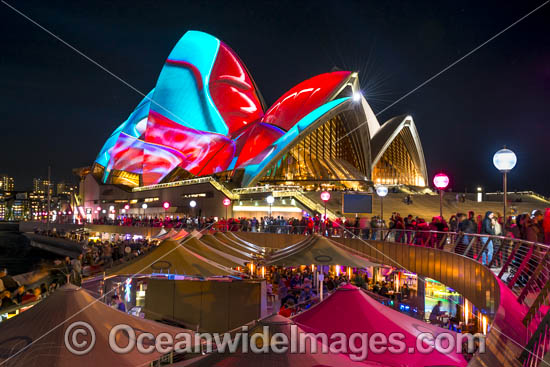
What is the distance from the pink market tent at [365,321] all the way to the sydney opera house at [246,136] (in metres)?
32.0

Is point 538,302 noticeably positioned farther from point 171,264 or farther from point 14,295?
point 14,295

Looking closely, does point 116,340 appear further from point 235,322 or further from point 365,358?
point 235,322

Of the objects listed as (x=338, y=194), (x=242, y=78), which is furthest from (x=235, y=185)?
(x=242, y=78)

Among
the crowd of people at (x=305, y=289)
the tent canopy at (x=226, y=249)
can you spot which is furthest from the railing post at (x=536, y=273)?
the tent canopy at (x=226, y=249)

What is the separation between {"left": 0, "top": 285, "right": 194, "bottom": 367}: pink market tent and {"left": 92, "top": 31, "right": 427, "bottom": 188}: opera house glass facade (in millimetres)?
32863

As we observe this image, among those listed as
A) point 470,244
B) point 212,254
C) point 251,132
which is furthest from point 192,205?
point 470,244

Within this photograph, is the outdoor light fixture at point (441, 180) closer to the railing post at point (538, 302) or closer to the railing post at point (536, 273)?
the railing post at point (536, 273)

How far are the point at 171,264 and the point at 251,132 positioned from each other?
3424 cm

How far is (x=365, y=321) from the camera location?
5.80m

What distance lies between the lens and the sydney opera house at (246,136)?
39.8 m

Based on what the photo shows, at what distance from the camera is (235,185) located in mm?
39625

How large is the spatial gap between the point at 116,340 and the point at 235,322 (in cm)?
453

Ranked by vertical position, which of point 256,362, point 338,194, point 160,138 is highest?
point 160,138

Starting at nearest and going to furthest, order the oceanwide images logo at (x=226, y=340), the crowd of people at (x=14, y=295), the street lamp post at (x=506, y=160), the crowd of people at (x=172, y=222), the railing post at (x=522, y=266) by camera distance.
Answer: the oceanwide images logo at (x=226, y=340), the railing post at (x=522, y=266), the street lamp post at (x=506, y=160), the crowd of people at (x=14, y=295), the crowd of people at (x=172, y=222)
